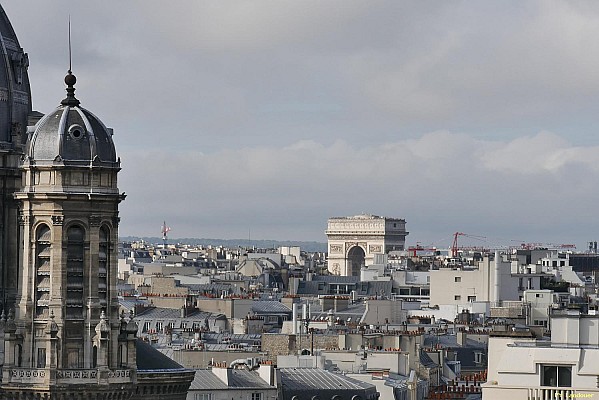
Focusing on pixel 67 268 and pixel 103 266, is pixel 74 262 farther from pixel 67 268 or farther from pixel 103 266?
pixel 103 266

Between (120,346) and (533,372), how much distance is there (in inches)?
400

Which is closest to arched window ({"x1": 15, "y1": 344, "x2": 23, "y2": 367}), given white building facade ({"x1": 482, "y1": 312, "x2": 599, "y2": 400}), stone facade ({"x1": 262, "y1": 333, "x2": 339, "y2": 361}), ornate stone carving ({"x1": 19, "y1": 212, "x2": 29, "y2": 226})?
ornate stone carving ({"x1": 19, "y1": 212, "x2": 29, "y2": 226})

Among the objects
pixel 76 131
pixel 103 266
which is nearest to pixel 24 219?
pixel 103 266

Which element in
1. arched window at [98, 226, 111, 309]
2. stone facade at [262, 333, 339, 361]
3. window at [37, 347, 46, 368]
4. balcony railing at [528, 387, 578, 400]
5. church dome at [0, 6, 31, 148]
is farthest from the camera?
stone facade at [262, 333, 339, 361]

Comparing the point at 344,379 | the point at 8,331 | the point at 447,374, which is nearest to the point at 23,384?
the point at 8,331

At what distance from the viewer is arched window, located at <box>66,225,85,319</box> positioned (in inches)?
2773

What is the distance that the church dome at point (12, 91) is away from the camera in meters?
75.8

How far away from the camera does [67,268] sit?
70375 millimetres

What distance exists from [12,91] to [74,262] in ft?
23.0

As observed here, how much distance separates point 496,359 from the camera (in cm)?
6944

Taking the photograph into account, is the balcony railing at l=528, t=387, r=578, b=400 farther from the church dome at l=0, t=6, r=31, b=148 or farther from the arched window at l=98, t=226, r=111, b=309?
the church dome at l=0, t=6, r=31, b=148

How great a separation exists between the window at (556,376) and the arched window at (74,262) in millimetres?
10669

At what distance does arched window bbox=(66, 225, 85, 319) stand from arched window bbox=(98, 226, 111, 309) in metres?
0.45

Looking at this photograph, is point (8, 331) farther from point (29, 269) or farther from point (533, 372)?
point (533, 372)
